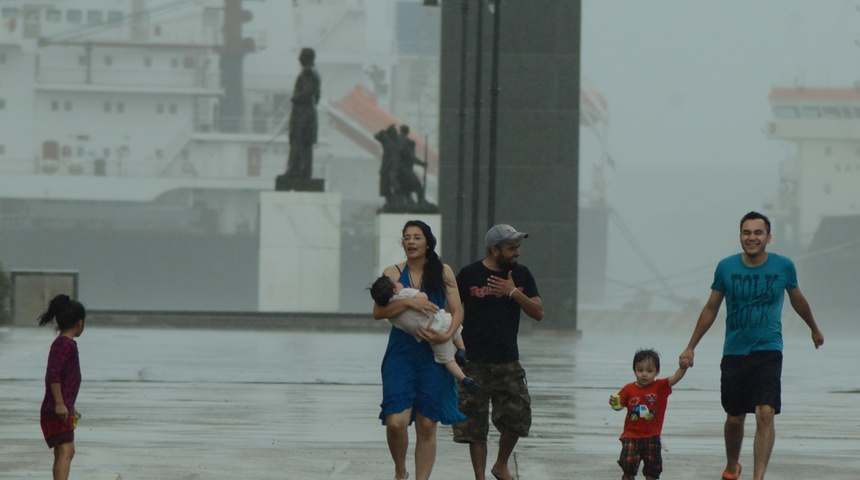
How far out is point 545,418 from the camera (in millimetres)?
10789

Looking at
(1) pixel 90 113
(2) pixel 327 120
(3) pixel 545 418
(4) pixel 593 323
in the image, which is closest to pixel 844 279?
(4) pixel 593 323

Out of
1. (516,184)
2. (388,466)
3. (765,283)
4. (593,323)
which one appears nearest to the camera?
(765,283)

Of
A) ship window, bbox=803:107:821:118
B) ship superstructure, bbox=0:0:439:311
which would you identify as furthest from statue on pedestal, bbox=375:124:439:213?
ship window, bbox=803:107:821:118

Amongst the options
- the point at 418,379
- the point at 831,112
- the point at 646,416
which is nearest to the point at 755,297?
the point at 646,416

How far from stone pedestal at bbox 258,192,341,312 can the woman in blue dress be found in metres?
24.0

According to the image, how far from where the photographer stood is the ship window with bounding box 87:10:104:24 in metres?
73.1

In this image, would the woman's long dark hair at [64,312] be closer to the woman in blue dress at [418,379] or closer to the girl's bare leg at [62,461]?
the girl's bare leg at [62,461]

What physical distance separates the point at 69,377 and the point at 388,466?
1978mm

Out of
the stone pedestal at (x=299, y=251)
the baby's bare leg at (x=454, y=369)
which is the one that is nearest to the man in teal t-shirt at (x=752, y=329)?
the baby's bare leg at (x=454, y=369)

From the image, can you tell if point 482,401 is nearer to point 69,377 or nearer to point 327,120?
point 69,377

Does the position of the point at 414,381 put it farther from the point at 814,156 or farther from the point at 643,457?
the point at 814,156

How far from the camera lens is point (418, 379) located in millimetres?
6934

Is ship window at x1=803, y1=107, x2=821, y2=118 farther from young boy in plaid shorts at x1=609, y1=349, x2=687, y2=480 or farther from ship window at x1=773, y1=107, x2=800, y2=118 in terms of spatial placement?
young boy in plaid shorts at x1=609, y1=349, x2=687, y2=480

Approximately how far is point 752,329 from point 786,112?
81.2m
